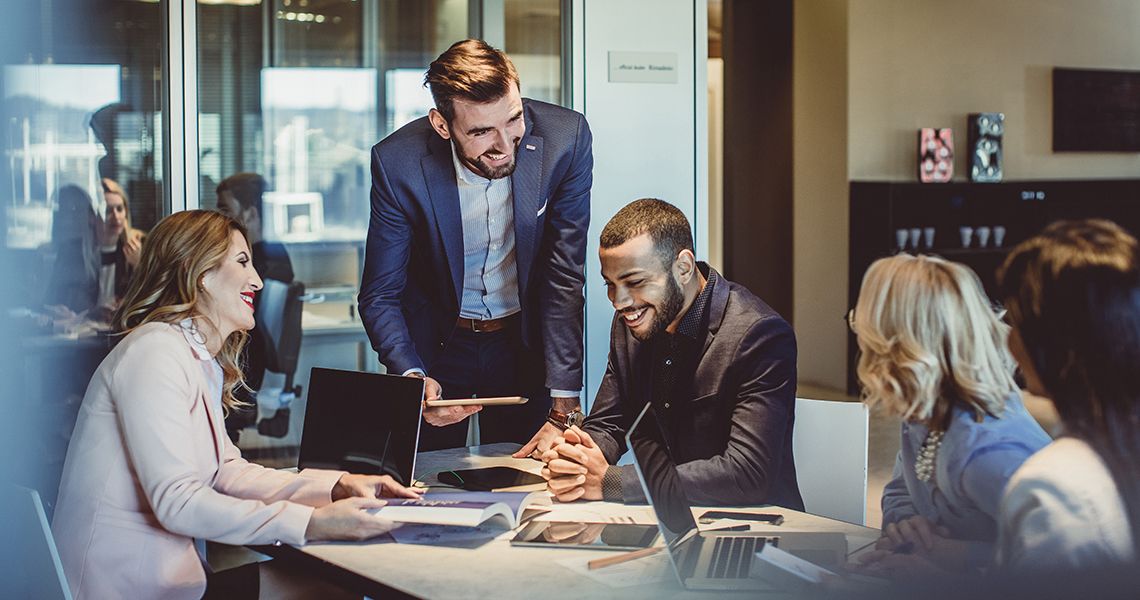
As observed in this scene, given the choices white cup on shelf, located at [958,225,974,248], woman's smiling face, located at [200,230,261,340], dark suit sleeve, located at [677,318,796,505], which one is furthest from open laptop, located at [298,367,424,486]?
white cup on shelf, located at [958,225,974,248]

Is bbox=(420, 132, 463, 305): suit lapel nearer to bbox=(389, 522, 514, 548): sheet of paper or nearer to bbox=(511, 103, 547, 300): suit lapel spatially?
bbox=(511, 103, 547, 300): suit lapel

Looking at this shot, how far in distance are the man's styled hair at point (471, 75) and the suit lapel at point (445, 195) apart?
6.4 inches

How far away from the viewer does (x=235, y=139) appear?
3.50 m

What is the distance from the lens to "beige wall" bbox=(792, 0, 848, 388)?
6.62 metres

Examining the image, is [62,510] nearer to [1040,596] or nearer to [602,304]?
[1040,596]

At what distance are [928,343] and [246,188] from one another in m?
2.77

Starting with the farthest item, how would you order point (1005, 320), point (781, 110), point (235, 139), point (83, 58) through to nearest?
point (781, 110), point (235, 139), point (83, 58), point (1005, 320)

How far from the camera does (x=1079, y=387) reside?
854 millimetres

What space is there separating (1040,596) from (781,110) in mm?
6469

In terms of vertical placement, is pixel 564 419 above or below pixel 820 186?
below

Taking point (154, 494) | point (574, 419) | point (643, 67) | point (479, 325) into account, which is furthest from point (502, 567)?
point (643, 67)

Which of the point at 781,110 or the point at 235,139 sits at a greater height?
the point at 781,110

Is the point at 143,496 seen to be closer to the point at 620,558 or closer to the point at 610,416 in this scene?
the point at 620,558

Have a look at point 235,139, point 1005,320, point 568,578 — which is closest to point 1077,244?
point 1005,320
